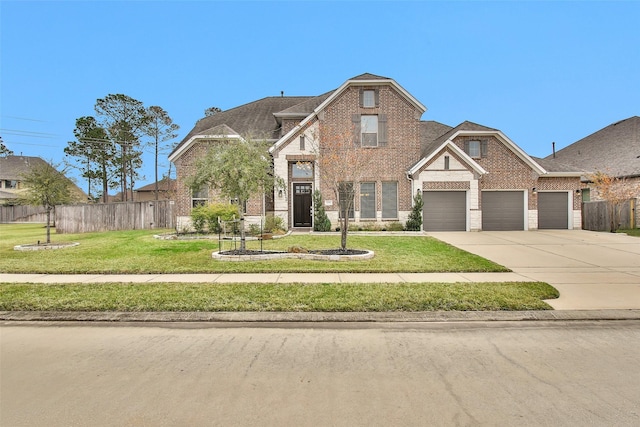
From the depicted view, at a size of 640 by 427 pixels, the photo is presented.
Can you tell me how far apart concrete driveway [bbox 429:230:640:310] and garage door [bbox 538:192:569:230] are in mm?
4314

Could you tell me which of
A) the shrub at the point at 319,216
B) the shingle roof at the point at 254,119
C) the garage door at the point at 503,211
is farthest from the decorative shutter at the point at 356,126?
the garage door at the point at 503,211

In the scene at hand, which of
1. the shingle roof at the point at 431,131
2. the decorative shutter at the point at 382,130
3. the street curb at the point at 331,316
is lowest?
the street curb at the point at 331,316

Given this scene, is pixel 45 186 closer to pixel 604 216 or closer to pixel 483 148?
pixel 483 148

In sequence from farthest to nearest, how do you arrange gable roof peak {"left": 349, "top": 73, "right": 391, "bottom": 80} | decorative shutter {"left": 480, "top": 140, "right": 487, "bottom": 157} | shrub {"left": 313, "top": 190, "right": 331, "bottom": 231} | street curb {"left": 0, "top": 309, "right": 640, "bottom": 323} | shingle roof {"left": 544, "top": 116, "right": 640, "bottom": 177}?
shingle roof {"left": 544, "top": 116, "right": 640, "bottom": 177}
decorative shutter {"left": 480, "top": 140, "right": 487, "bottom": 157}
gable roof peak {"left": 349, "top": 73, "right": 391, "bottom": 80}
shrub {"left": 313, "top": 190, "right": 331, "bottom": 231}
street curb {"left": 0, "top": 309, "right": 640, "bottom": 323}

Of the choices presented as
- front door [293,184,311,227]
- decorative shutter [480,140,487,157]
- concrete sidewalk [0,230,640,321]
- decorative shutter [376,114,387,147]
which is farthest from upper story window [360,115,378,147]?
concrete sidewalk [0,230,640,321]

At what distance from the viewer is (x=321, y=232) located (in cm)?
1819

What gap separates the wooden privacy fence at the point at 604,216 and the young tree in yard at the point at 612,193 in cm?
24

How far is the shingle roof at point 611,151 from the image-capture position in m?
24.2

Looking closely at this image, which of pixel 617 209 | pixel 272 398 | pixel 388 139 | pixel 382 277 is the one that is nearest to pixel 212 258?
pixel 382 277

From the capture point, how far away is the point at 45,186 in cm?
1420

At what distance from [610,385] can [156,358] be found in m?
4.73

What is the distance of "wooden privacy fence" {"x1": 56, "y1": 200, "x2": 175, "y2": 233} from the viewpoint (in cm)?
2175

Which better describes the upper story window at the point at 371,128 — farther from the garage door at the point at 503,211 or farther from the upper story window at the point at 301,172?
the garage door at the point at 503,211

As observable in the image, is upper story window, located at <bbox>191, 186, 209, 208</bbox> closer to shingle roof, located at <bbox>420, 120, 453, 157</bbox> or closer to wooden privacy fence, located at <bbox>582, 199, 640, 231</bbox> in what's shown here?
shingle roof, located at <bbox>420, 120, 453, 157</bbox>
